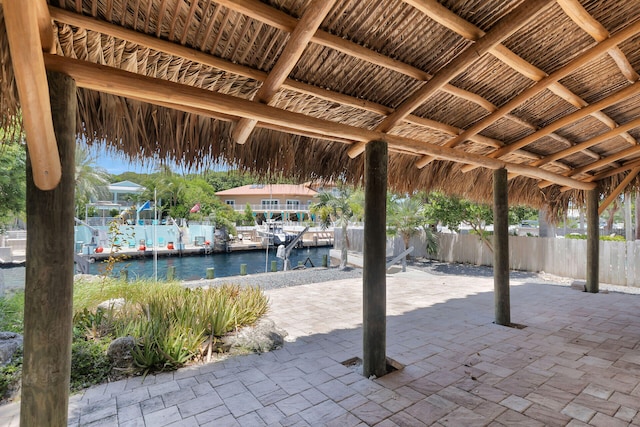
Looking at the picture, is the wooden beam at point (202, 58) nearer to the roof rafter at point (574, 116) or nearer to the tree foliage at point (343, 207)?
the roof rafter at point (574, 116)

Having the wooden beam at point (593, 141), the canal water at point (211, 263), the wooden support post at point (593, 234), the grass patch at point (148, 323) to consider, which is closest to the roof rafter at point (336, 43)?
the wooden beam at point (593, 141)

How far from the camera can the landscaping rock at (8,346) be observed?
2.78 meters

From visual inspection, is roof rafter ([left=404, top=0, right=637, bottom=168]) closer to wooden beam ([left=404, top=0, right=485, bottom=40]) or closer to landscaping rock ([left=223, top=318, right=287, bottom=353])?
wooden beam ([left=404, top=0, right=485, bottom=40])

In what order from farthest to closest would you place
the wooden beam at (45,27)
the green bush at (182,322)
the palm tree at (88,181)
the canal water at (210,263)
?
1. the palm tree at (88,181)
2. the canal water at (210,263)
3. the green bush at (182,322)
4. the wooden beam at (45,27)

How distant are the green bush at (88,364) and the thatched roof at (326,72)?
193 cm

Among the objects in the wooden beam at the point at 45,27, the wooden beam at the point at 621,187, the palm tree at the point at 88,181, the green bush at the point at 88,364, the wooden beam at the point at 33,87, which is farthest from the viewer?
the palm tree at the point at 88,181

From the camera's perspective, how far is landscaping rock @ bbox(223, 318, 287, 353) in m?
3.44

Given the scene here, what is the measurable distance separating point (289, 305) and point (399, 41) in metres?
4.28

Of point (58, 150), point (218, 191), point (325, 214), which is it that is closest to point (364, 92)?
point (58, 150)

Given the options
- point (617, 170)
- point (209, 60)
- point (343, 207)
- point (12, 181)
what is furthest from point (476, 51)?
point (343, 207)

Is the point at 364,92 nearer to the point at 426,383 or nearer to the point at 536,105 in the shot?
the point at 536,105

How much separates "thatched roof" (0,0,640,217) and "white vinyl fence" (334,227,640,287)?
5519 millimetres

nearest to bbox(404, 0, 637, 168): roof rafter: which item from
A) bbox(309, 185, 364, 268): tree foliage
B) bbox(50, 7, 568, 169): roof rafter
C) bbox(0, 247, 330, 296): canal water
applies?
bbox(50, 7, 568, 169): roof rafter

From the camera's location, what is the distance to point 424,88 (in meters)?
2.49
